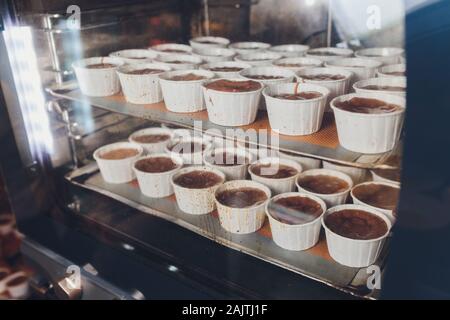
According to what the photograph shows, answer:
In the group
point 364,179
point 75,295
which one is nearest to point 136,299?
point 75,295

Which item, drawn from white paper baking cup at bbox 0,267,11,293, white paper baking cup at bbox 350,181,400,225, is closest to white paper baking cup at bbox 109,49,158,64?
white paper baking cup at bbox 350,181,400,225

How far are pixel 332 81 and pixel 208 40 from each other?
96cm

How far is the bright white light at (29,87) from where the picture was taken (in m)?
1.93

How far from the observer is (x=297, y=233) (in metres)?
1.65

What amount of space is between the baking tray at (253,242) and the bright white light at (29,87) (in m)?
0.27

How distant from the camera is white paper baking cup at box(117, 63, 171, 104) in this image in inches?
72.9

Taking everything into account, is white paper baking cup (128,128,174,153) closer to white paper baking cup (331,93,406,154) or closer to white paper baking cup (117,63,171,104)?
white paper baking cup (117,63,171,104)

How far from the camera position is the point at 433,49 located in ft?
3.40

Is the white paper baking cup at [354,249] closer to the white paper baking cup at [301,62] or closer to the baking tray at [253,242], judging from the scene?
the baking tray at [253,242]

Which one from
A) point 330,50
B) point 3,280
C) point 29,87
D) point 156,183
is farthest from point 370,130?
point 3,280

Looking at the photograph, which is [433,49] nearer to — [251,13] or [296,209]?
[296,209]

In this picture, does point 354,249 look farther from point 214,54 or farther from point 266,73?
point 214,54

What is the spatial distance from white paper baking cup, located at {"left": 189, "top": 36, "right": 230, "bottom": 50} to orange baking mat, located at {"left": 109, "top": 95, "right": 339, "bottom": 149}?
525 millimetres

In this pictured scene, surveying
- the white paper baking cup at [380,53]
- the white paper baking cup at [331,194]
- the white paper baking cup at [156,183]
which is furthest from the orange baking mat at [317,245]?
the white paper baking cup at [380,53]
